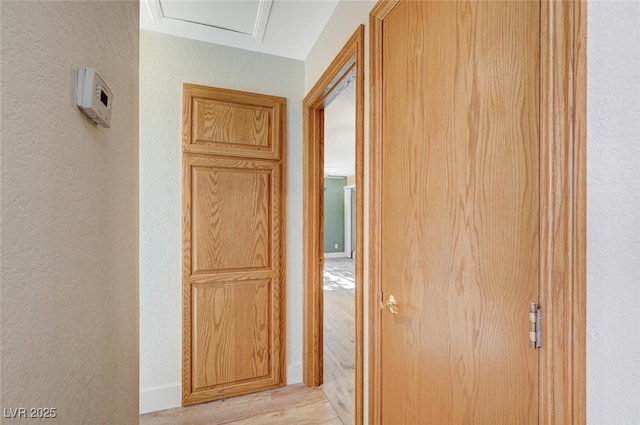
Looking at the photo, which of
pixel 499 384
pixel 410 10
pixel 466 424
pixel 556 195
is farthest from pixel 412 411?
pixel 410 10

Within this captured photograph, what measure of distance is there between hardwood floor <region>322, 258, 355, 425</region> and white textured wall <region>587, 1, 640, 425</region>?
1.65 metres

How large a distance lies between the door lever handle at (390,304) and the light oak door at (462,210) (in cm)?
2

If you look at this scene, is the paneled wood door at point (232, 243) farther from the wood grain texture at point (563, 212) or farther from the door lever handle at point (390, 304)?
the wood grain texture at point (563, 212)

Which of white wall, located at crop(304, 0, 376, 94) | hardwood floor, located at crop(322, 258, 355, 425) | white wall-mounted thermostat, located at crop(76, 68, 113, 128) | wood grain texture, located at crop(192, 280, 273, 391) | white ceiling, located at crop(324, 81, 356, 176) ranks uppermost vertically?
white ceiling, located at crop(324, 81, 356, 176)

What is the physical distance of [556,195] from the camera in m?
0.60

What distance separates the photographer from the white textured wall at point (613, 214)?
1.65ft

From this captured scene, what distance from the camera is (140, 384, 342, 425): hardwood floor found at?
186 cm

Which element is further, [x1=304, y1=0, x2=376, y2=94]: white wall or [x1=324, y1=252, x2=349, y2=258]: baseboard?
[x1=324, y1=252, x2=349, y2=258]: baseboard

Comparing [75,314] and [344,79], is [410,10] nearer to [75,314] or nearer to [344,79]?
[344,79]

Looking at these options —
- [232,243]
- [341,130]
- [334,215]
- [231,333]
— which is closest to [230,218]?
[232,243]

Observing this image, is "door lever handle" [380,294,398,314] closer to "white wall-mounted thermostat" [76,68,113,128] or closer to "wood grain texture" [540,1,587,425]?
"wood grain texture" [540,1,587,425]

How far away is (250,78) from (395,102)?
1444 mm

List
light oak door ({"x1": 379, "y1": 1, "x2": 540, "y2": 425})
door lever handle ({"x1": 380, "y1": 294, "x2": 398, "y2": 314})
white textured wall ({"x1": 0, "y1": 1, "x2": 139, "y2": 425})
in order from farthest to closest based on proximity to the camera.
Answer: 1. door lever handle ({"x1": 380, "y1": 294, "x2": 398, "y2": 314})
2. light oak door ({"x1": 379, "y1": 1, "x2": 540, "y2": 425})
3. white textured wall ({"x1": 0, "y1": 1, "x2": 139, "y2": 425})

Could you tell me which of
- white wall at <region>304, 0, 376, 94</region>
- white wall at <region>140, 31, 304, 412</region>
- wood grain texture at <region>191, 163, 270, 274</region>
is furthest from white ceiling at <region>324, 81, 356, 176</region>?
white wall at <region>140, 31, 304, 412</region>
